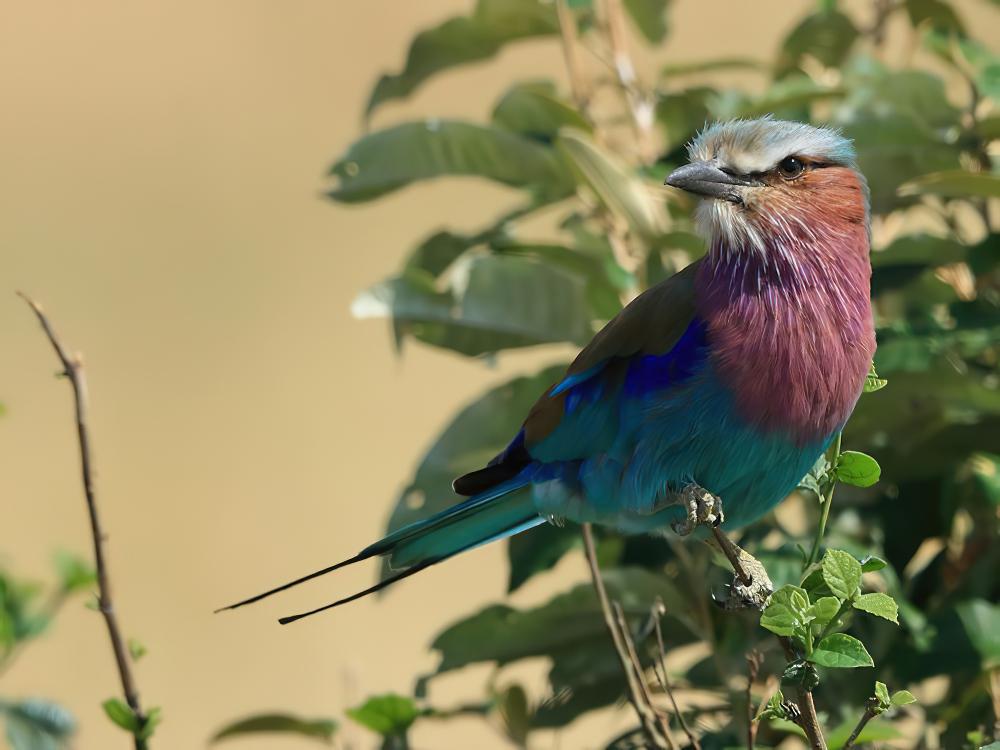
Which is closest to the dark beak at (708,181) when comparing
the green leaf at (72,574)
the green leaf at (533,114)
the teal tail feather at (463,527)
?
the teal tail feather at (463,527)

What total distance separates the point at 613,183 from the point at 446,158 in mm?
307

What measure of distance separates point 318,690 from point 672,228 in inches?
109

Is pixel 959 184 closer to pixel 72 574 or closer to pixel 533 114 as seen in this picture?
pixel 533 114

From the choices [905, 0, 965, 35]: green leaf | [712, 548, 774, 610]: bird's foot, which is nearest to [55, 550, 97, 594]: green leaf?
[712, 548, 774, 610]: bird's foot

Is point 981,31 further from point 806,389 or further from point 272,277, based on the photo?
point 806,389

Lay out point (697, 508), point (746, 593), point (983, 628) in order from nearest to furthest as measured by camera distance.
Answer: point (746, 593), point (697, 508), point (983, 628)

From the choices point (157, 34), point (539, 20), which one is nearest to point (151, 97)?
point (157, 34)

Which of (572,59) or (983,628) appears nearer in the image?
(983,628)

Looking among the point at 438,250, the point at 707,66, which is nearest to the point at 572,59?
the point at 707,66

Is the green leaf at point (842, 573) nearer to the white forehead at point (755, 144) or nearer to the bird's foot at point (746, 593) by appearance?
the bird's foot at point (746, 593)

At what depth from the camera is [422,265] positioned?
2492 mm

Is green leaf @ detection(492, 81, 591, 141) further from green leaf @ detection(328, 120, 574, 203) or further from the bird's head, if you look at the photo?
the bird's head

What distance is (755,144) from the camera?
1.85 m

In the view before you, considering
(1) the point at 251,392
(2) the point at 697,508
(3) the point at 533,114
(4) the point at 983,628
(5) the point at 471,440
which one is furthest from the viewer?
(1) the point at 251,392
